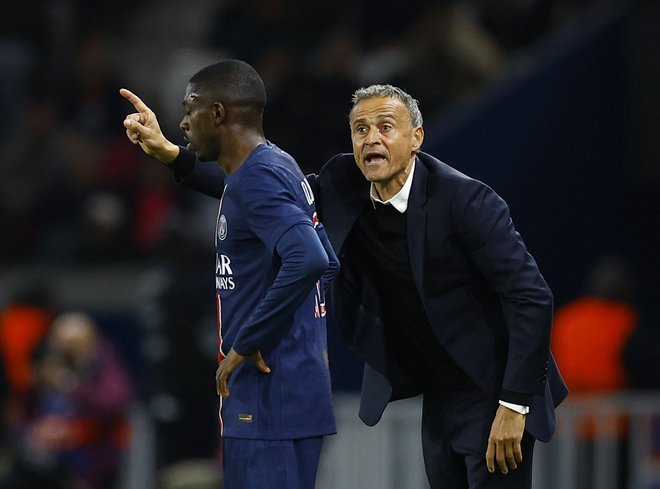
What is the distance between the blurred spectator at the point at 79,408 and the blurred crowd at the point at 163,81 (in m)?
1.22

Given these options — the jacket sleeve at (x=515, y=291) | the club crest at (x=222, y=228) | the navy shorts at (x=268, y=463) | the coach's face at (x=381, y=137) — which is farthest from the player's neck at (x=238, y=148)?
the navy shorts at (x=268, y=463)

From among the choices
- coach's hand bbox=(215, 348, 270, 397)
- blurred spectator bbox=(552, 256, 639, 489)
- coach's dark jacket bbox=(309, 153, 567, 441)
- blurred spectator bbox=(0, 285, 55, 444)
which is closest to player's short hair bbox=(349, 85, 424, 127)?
coach's dark jacket bbox=(309, 153, 567, 441)

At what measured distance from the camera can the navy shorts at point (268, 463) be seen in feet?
14.8

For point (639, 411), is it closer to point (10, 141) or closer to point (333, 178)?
A: point (333, 178)

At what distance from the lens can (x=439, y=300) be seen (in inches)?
187

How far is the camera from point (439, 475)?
496 centimetres

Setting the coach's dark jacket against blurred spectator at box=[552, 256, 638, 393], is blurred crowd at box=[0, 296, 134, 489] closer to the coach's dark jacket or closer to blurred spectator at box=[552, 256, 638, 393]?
blurred spectator at box=[552, 256, 638, 393]

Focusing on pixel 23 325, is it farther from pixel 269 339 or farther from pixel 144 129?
pixel 269 339

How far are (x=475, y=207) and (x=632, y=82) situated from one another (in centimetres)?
606

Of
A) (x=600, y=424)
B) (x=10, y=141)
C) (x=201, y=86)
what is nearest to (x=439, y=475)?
(x=201, y=86)

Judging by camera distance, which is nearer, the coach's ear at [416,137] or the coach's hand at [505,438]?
the coach's hand at [505,438]

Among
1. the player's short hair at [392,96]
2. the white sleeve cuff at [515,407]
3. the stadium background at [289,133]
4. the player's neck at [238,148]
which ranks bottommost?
the white sleeve cuff at [515,407]

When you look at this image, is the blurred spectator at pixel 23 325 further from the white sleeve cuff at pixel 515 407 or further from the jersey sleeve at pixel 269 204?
the white sleeve cuff at pixel 515 407

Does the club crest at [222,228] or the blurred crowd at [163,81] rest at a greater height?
the blurred crowd at [163,81]
